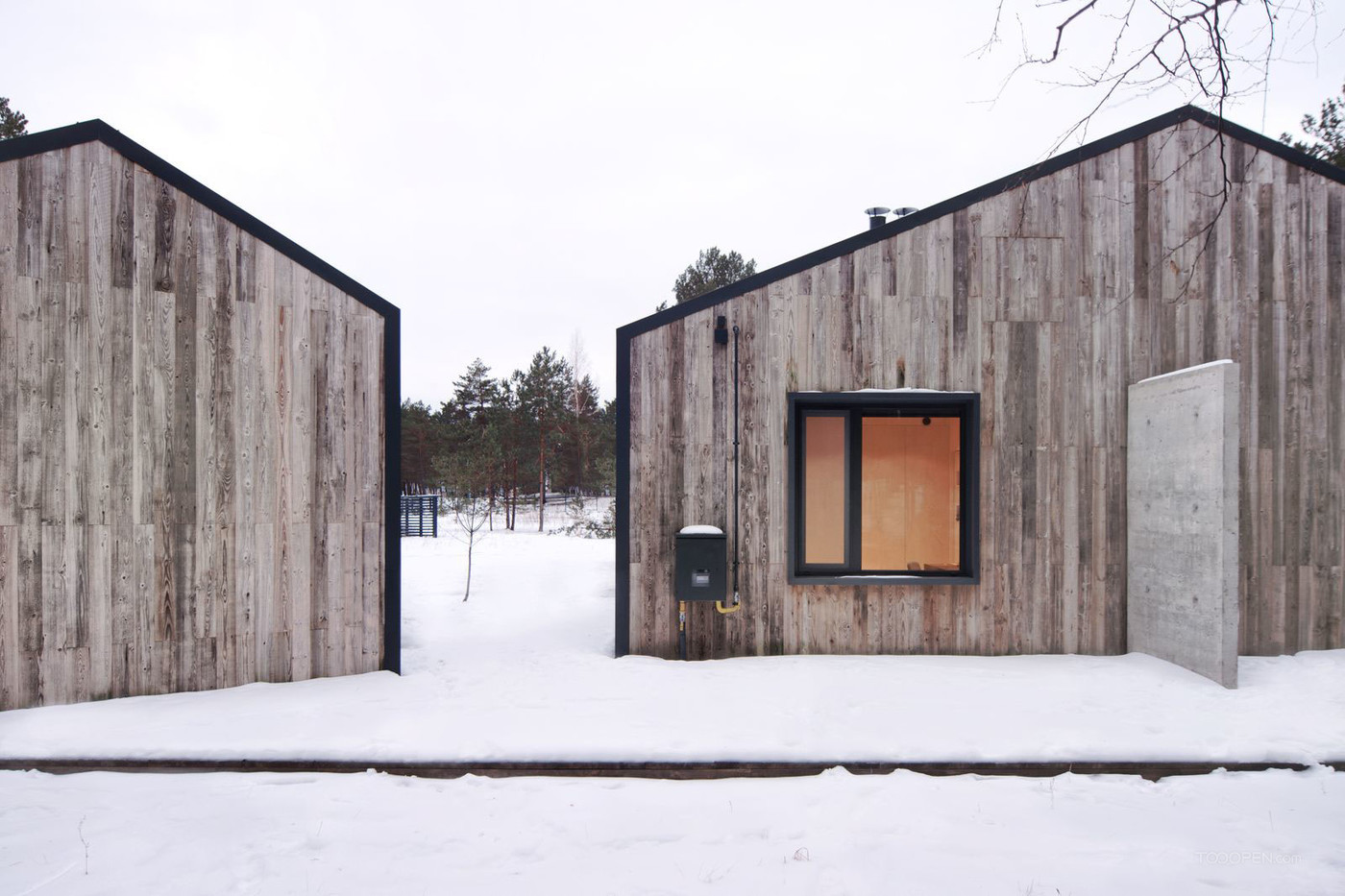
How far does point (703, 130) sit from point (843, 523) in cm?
5140

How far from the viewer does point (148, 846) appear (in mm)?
2578

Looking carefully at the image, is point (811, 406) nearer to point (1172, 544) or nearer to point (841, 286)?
point (841, 286)

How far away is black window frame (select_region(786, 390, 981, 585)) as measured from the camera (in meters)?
4.99

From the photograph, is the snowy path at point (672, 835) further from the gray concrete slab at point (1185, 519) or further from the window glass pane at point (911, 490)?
the window glass pane at point (911, 490)

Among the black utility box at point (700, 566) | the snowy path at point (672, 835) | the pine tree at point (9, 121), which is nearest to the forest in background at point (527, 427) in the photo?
the pine tree at point (9, 121)

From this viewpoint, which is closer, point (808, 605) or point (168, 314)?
point (168, 314)

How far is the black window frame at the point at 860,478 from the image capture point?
499 centimetres

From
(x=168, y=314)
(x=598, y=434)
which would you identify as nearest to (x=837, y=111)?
(x=598, y=434)

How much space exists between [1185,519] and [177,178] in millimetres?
7707

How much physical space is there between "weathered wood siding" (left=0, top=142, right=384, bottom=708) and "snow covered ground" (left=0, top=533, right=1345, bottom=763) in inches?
16.3

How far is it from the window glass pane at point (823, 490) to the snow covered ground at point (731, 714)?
3.06 feet

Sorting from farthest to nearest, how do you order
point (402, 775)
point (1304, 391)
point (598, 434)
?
point (598, 434)
point (1304, 391)
point (402, 775)

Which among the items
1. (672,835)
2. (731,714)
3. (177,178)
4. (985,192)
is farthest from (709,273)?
(672,835)

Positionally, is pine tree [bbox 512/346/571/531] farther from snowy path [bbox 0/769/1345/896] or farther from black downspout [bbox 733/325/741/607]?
snowy path [bbox 0/769/1345/896]
